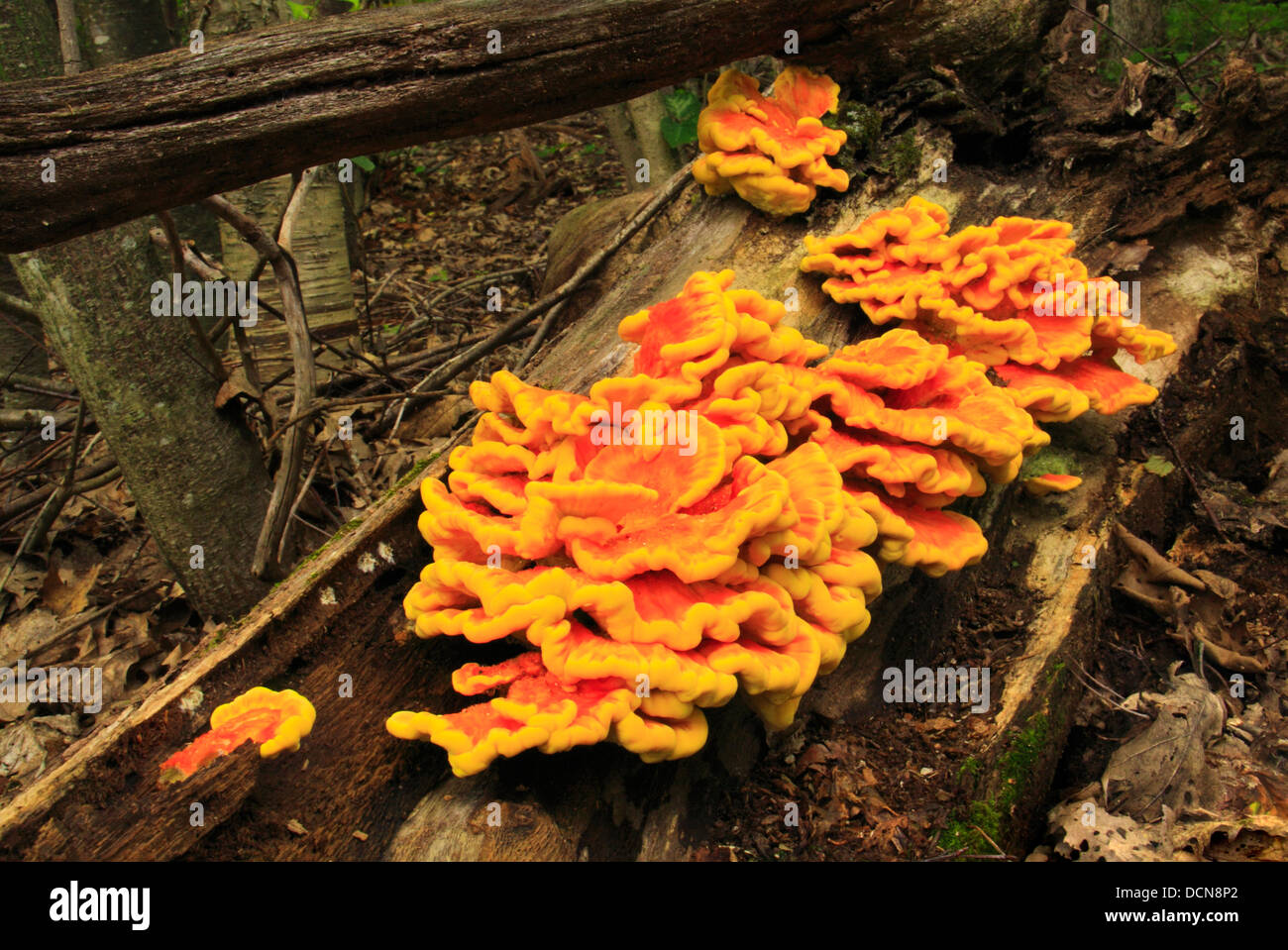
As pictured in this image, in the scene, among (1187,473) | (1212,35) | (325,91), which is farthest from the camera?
(1212,35)

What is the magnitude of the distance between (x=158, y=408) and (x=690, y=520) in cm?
321

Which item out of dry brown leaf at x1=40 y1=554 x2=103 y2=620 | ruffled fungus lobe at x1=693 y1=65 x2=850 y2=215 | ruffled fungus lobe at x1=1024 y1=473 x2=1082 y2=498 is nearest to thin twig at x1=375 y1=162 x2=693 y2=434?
ruffled fungus lobe at x1=693 y1=65 x2=850 y2=215

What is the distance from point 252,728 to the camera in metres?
2.51

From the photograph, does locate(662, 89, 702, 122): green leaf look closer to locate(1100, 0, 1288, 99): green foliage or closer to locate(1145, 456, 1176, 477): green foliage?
locate(1100, 0, 1288, 99): green foliage

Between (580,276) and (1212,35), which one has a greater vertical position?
(1212,35)

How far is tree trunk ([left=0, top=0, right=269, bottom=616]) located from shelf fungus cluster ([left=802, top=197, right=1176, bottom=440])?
3170mm

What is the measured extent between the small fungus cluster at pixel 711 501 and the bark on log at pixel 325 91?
97 centimetres

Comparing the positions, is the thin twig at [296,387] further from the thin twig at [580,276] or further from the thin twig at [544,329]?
the thin twig at [544,329]

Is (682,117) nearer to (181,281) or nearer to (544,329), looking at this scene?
(544,329)

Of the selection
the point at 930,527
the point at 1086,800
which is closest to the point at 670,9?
the point at 930,527

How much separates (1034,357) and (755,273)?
4.01ft

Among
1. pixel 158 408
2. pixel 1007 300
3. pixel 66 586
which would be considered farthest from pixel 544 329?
pixel 66 586

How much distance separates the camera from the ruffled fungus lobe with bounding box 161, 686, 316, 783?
7.96ft
